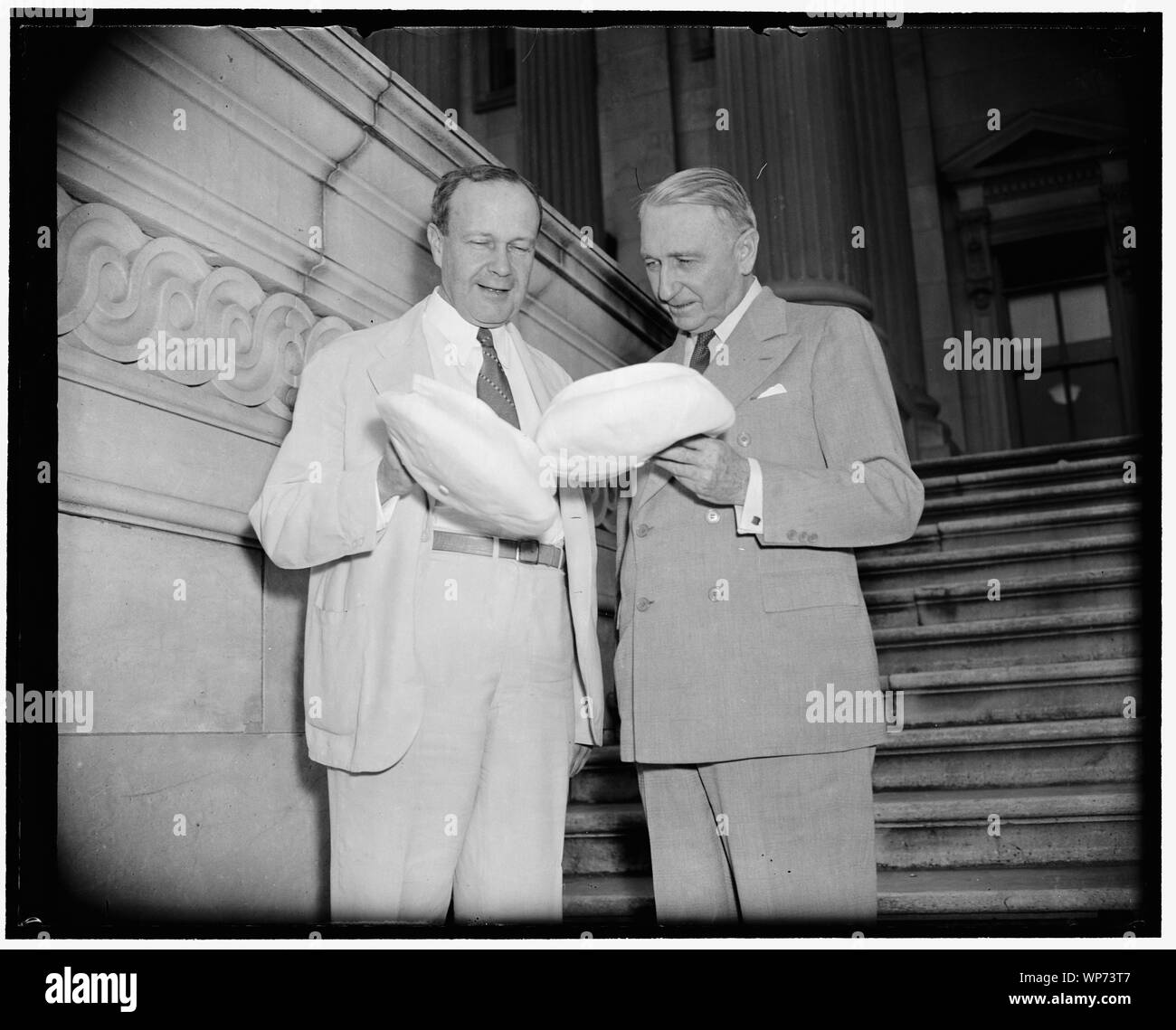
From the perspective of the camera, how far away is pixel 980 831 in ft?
10.1

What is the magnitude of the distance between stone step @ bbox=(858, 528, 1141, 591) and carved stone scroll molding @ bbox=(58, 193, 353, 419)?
254 cm

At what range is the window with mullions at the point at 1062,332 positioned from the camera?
862 cm

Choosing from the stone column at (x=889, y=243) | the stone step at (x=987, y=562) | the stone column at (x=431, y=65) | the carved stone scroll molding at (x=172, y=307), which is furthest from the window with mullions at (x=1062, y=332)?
the carved stone scroll molding at (x=172, y=307)

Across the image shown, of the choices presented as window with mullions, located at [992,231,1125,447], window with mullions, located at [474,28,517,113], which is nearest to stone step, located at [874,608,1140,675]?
window with mullions, located at [992,231,1125,447]

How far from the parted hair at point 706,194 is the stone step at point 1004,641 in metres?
2.12

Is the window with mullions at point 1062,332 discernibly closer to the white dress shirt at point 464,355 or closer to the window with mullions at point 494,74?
the window with mullions at point 494,74

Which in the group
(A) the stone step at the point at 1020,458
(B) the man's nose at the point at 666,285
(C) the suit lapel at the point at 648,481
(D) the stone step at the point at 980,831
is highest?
(A) the stone step at the point at 1020,458

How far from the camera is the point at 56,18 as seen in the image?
7.79ft

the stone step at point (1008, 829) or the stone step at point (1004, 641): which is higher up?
the stone step at point (1004, 641)

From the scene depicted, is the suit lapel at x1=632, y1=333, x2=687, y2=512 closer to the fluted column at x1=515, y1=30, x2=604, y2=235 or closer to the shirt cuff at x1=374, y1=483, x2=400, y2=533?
the shirt cuff at x1=374, y1=483, x2=400, y2=533

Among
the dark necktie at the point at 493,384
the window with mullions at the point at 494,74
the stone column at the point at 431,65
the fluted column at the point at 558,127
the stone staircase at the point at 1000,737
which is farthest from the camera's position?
the window with mullions at the point at 494,74

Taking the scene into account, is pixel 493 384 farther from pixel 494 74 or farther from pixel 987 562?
pixel 494 74

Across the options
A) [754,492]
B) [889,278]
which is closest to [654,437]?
[754,492]
